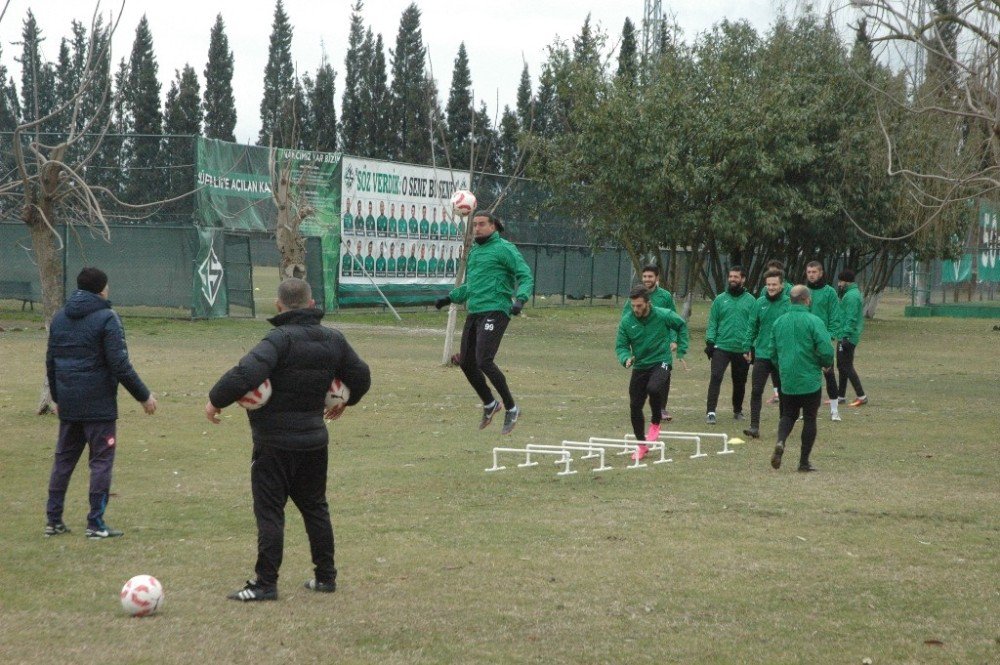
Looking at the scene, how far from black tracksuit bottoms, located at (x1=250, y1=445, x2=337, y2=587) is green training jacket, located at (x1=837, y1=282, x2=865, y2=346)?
11272 millimetres

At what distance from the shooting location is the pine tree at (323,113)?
78.8 m

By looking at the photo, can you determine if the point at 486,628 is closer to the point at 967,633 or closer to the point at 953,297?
the point at 967,633

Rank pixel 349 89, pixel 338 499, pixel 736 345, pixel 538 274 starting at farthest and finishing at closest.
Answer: pixel 349 89 → pixel 538 274 → pixel 736 345 → pixel 338 499

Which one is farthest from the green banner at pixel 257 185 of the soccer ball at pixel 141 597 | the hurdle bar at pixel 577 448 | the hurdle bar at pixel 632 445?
the soccer ball at pixel 141 597

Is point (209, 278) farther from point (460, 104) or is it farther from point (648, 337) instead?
point (460, 104)

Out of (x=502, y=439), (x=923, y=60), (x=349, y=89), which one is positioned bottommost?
(x=502, y=439)

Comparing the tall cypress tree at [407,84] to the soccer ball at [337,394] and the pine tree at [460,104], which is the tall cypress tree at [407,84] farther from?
the soccer ball at [337,394]

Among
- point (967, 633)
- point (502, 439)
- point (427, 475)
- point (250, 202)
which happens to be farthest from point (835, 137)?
point (967, 633)

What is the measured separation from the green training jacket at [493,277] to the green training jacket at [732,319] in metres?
4.72

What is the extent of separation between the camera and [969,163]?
24359mm

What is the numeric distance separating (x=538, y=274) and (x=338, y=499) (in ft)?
119

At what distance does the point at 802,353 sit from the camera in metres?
12.1

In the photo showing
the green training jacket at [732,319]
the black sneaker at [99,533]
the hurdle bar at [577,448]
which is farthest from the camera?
the green training jacket at [732,319]

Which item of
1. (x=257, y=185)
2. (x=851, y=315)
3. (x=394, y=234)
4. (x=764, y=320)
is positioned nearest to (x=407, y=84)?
(x=394, y=234)
